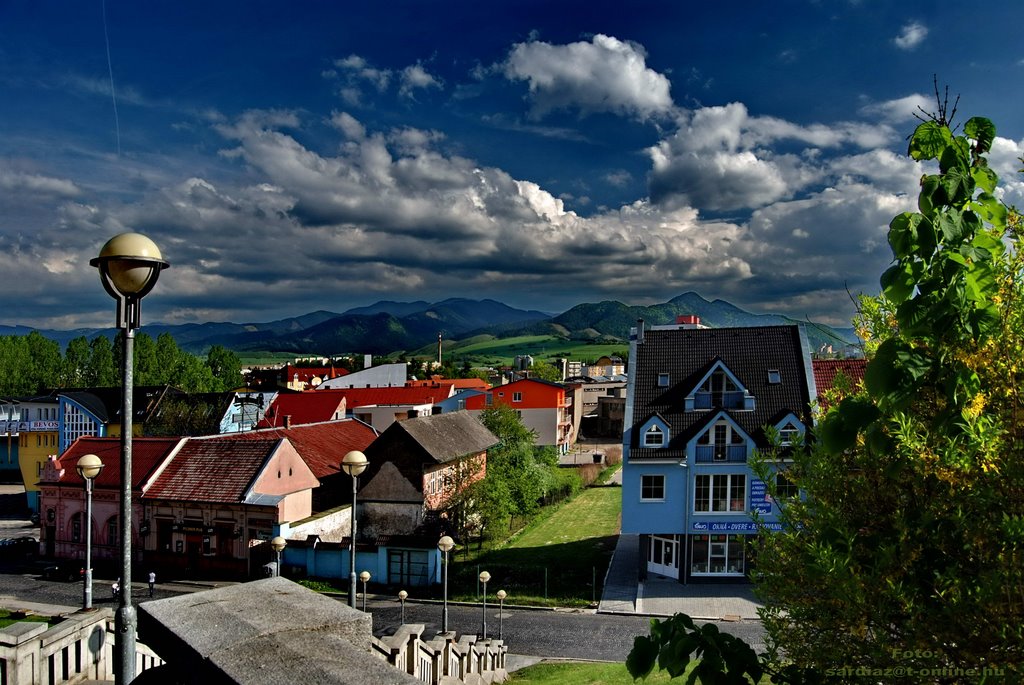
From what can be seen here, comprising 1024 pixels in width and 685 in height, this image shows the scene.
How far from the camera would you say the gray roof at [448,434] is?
130 ft

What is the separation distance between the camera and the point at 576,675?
20.5 meters

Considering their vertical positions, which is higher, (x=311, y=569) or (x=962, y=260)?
(x=962, y=260)

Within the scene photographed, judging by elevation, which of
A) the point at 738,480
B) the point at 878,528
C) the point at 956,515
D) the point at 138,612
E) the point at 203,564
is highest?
the point at 956,515

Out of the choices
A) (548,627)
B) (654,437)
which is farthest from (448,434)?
(548,627)

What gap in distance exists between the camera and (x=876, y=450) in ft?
12.6

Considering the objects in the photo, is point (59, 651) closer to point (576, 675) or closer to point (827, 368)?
point (576, 675)

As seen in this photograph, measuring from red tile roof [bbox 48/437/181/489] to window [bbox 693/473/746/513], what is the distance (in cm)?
3039

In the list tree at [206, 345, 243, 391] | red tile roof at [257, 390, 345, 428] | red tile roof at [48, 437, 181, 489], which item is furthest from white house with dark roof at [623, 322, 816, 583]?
tree at [206, 345, 243, 391]

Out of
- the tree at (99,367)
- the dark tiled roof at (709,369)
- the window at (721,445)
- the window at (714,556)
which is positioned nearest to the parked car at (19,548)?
the dark tiled roof at (709,369)

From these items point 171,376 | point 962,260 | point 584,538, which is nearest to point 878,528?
point 962,260

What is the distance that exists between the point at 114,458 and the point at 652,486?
31.9 metres

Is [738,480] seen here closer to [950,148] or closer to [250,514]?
[250,514]

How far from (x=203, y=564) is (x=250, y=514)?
3.97m

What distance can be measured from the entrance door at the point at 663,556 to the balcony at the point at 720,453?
403cm
